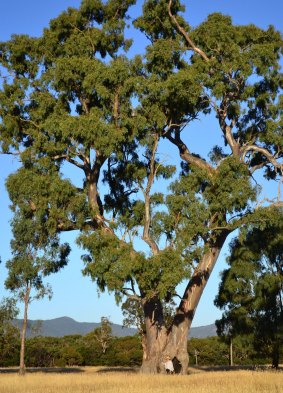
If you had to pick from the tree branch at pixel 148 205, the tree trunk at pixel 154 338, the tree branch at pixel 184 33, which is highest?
the tree branch at pixel 184 33

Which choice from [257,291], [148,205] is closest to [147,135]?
[148,205]

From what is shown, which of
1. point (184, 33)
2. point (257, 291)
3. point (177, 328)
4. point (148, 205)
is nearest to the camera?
point (177, 328)

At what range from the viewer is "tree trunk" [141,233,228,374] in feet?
90.0

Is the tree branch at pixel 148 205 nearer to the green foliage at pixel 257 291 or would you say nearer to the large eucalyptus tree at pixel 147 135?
the large eucalyptus tree at pixel 147 135

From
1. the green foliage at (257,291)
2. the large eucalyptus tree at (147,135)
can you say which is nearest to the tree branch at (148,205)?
the large eucalyptus tree at (147,135)

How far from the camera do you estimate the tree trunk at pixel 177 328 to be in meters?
27.4

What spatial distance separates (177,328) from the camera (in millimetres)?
27844

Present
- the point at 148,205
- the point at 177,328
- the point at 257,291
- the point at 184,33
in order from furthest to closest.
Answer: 1. the point at 257,291
2. the point at 184,33
3. the point at 148,205
4. the point at 177,328

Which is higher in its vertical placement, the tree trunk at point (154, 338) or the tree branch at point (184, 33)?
the tree branch at point (184, 33)

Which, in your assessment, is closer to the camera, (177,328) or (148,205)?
(177,328)

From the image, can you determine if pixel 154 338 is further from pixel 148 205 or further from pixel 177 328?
pixel 148 205

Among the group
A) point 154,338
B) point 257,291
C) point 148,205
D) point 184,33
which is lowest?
point 154,338

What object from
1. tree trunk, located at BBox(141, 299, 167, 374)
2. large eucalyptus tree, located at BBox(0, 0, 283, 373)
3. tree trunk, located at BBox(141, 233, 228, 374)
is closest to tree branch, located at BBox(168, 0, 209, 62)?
large eucalyptus tree, located at BBox(0, 0, 283, 373)

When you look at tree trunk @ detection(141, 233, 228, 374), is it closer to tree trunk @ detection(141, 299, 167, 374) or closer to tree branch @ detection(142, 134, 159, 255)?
tree trunk @ detection(141, 299, 167, 374)
